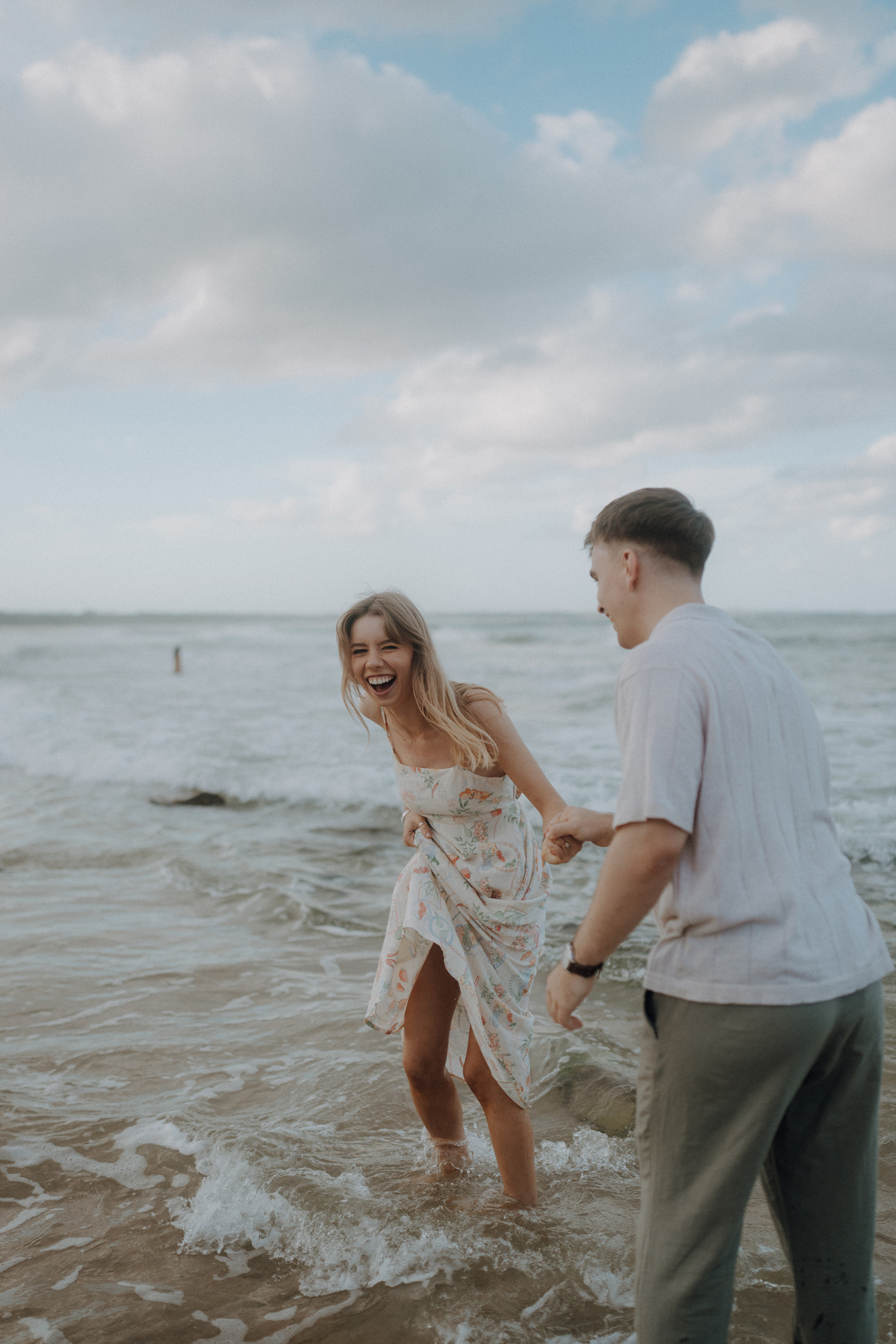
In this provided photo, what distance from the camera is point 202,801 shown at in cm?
1209

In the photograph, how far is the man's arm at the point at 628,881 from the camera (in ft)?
6.10

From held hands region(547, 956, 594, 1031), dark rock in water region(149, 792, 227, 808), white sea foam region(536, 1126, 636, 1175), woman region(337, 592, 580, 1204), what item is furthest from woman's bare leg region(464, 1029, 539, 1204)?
dark rock in water region(149, 792, 227, 808)

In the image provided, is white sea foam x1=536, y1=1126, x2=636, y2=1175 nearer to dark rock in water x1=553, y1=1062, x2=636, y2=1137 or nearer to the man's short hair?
dark rock in water x1=553, y1=1062, x2=636, y2=1137

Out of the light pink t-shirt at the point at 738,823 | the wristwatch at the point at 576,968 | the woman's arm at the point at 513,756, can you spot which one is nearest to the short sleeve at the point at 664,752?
the light pink t-shirt at the point at 738,823

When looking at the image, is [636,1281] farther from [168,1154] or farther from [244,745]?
[244,745]

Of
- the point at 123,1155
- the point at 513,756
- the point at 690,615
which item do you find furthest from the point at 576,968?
the point at 123,1155

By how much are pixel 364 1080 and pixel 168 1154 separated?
1.06 m

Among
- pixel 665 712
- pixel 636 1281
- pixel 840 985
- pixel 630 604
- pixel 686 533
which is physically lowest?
pixel 636 1281

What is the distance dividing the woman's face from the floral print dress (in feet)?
0.99

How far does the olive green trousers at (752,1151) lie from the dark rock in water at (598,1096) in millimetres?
2110

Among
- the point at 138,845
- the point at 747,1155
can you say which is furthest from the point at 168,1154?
the point at 138,845

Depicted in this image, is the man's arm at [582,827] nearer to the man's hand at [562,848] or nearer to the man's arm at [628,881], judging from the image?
the man's hand at [562,848]

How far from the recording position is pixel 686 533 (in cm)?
212

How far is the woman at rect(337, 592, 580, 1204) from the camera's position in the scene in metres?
3.32
